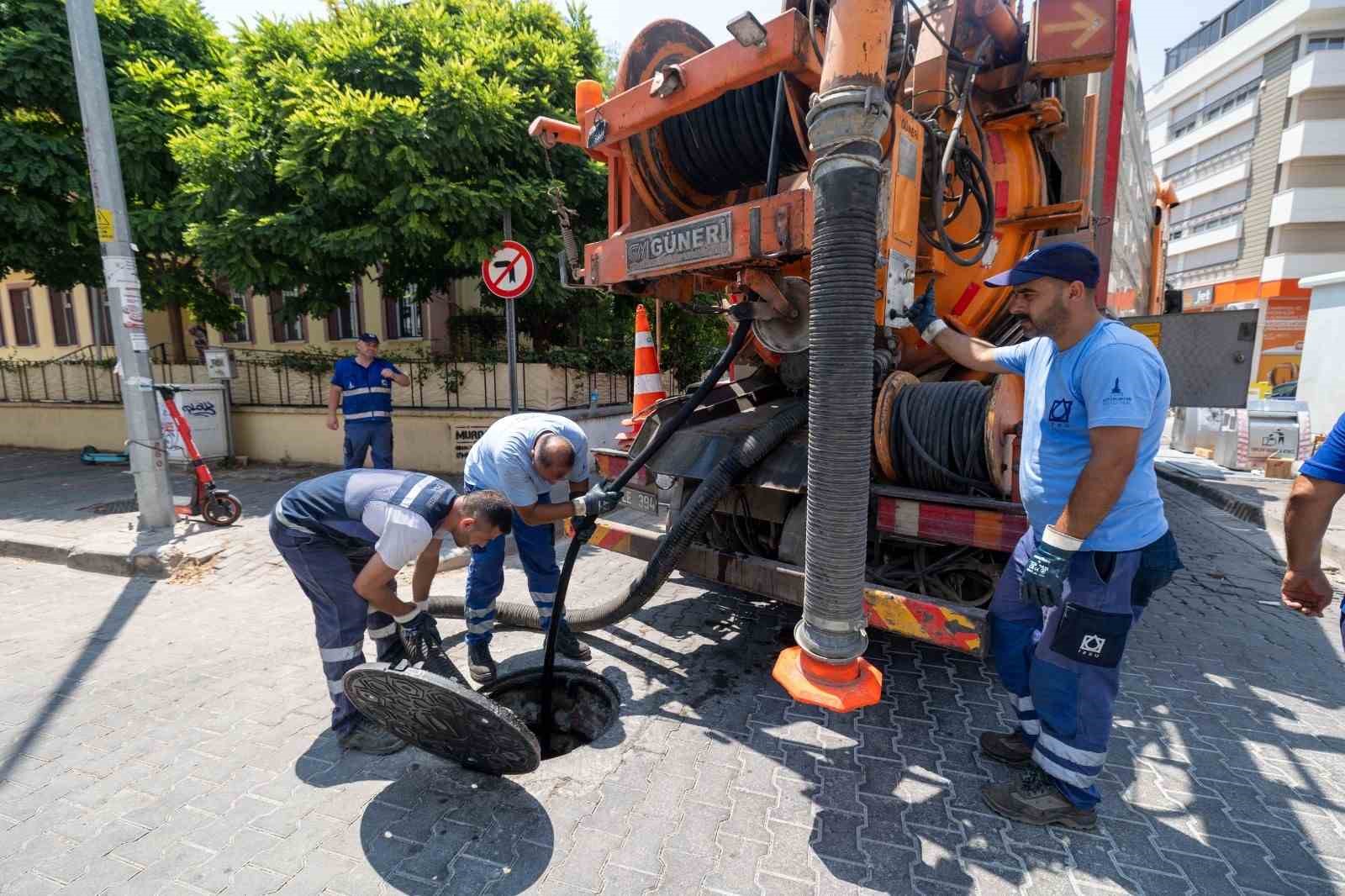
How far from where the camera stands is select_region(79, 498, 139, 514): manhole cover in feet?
22.1

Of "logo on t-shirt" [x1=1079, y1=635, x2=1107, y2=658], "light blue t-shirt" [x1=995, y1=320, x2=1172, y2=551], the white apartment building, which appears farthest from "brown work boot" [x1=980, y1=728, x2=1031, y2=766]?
the white apartment building

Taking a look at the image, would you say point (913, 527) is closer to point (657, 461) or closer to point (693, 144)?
point (657, 461)

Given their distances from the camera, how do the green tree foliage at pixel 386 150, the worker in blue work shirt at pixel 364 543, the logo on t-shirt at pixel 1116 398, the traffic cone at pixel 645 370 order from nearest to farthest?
the logo on t-shirt at pixel 1116 398
the worker in blue work shirt at pixel 364 543
the traffic cone at pixel 645 370
the green tree foliage at pixel 386 150

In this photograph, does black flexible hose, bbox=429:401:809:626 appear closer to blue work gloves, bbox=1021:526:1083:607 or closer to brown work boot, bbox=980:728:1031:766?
blue work gloves, bbox=1021:526:1083:607

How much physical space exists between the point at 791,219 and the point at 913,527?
139 centimetres

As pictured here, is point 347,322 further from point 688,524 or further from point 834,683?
point 834,683

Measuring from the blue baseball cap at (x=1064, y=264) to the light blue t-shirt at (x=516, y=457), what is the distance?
2138 millimetres

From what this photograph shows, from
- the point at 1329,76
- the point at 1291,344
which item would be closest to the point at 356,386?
the point at 1291,344

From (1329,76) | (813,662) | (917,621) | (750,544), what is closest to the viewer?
(813,662)

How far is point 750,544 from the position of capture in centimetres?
358

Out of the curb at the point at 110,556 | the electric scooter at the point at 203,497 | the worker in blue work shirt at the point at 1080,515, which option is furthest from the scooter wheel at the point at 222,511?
the worker in blue work shirt at the point at 1080,515

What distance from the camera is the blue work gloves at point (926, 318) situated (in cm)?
274

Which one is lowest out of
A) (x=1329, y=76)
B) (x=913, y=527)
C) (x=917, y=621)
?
(x=917, y=621)

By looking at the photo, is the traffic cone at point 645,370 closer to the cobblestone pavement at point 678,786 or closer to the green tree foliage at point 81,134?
the cobblestone pavement at point 678,786
